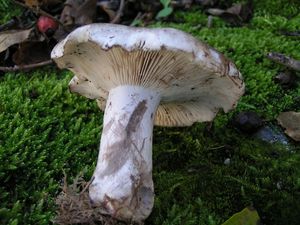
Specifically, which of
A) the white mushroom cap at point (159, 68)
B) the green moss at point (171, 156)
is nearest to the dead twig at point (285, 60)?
the green moss at point (171, 156)

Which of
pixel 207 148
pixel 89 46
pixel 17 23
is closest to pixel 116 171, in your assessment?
pixel 89 46

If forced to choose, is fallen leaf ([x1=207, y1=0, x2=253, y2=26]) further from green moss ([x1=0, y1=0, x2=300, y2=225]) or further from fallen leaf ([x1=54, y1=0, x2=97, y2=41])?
fallen leaf ([x1=54, y1=0, x2=97, y2=41])

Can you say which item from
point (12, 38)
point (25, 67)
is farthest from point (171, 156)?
point (12, 38)

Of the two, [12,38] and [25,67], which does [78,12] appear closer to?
[12,38]

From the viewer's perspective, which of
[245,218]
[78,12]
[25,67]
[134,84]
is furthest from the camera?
[78,12]

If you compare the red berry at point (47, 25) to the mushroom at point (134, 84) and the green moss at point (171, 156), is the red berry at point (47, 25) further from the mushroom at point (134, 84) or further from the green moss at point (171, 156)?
the mushroom at point (134, 84)
